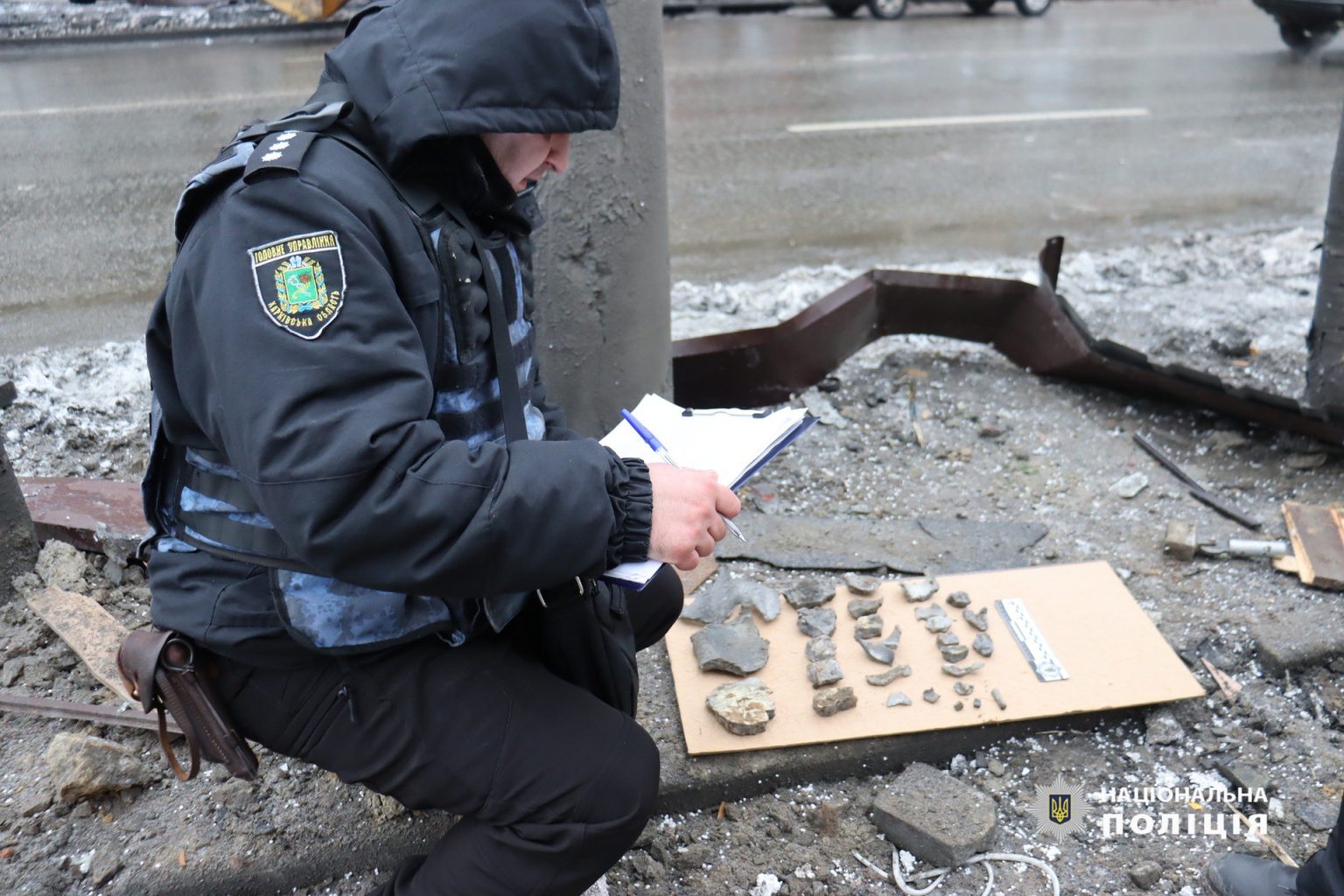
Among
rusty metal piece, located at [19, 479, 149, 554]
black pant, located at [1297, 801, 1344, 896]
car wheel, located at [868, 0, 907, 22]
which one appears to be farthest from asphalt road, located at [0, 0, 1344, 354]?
black pant, located at [1297, 801, 1344, 896]

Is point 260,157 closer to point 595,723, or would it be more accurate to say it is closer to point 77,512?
point 595,723

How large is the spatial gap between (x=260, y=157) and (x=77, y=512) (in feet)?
6.64

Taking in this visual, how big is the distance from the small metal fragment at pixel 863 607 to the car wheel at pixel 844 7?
43.4 feet

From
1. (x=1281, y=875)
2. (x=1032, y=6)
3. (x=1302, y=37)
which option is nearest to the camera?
(x=1281, y=875)

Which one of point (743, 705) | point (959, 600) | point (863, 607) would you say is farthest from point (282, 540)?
point (959, 600)

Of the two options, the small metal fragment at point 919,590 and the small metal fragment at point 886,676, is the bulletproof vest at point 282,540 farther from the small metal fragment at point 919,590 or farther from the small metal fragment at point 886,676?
the small metal fragment at point 919,590

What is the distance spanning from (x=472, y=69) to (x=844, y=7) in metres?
14.3

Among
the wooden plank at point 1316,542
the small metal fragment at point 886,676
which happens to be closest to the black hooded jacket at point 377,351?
the small metal fragment at point 886,676

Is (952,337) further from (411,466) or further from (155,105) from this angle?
(155,105)

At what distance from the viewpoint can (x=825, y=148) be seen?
8.01m

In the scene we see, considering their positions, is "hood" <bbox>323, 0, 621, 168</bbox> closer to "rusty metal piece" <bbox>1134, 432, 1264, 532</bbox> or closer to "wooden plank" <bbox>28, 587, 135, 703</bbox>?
"wooden plank" <bbox>28, 587, 135, 703</bbox>

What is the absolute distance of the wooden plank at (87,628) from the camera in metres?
2.71

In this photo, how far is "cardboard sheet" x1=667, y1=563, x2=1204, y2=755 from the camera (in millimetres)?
2604

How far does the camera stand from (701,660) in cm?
278
